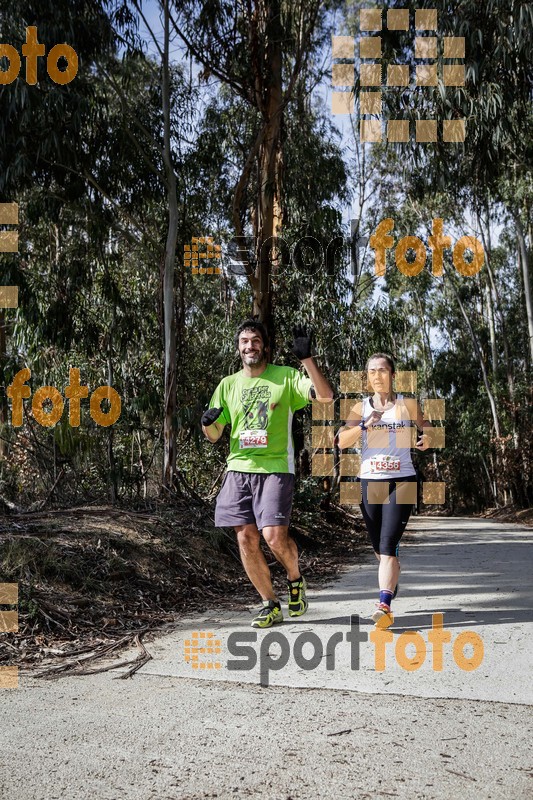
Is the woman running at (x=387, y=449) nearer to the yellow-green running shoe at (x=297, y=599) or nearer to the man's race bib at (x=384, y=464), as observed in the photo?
the man's race bib at (x=384, y=464)

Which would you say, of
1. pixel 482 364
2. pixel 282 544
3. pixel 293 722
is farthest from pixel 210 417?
pixel 482 364

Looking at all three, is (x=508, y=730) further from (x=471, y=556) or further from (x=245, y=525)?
(x=471, y=556)

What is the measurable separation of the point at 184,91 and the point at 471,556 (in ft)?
29.5

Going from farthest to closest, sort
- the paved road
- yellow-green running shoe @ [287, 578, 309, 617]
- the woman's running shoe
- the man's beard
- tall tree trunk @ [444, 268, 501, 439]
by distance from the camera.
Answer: tall tree trunk @ [444, 268, 501, 439], yellow-green running shoe @ [287, 578, 309, 617], the man's beard, the woman's running shoe, the paved road

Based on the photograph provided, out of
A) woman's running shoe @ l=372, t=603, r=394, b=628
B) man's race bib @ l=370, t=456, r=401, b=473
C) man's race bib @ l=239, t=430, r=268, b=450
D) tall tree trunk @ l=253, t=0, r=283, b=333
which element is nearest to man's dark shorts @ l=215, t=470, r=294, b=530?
man's race bib @ l=239, t=430, r=268, b=450

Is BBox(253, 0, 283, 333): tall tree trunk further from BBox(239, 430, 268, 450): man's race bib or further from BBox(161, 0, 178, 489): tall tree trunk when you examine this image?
BBox(239, 430, 268, 450): man's race bib

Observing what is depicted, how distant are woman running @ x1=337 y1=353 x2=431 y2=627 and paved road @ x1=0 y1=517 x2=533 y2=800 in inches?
18.0

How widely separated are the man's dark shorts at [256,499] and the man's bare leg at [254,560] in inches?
3.0

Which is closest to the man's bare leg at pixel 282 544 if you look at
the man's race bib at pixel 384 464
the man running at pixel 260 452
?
the man running at pixel 260 452

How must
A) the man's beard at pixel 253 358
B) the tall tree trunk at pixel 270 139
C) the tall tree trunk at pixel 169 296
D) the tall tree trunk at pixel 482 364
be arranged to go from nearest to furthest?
the man's beard at pixel 253 358 < the tall tree trunk at pixel 169 296 < the tall tree trunk at pixel 270 139 < the tall tree trunk at pixel 482 364

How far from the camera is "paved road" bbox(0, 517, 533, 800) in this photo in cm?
258

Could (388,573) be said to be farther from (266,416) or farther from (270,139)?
(270,139)

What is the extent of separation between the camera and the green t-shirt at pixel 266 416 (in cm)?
487

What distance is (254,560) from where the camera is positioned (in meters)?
4.98
